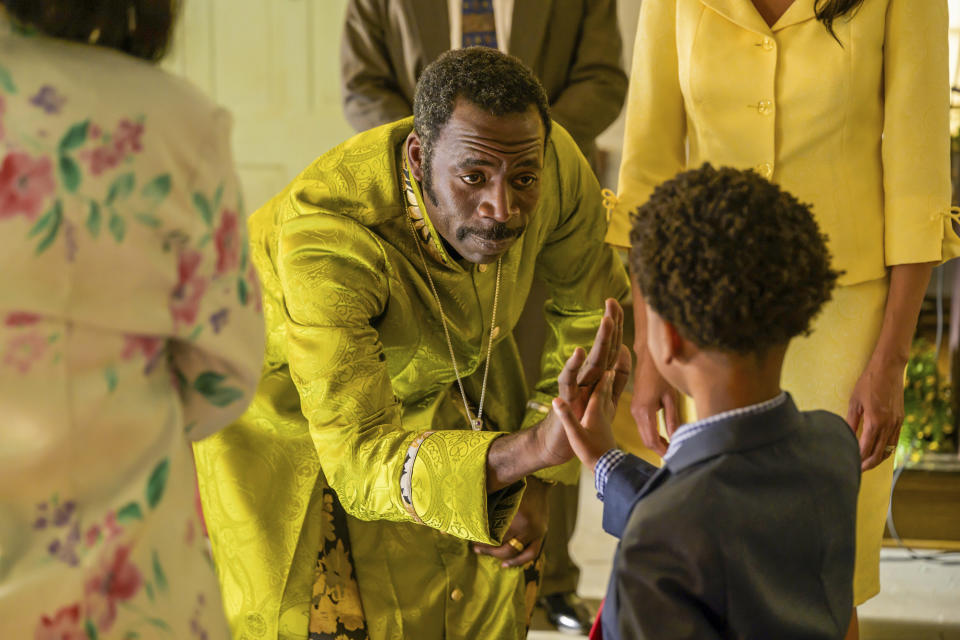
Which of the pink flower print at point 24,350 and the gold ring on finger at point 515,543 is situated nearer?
the pink flower print at point 24,350

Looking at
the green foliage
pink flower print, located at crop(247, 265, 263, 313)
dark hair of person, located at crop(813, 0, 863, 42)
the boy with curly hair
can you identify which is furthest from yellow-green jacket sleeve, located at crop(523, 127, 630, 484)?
the green foliage

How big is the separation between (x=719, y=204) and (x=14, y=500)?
0.76 meters

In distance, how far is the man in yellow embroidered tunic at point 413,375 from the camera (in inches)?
63.3

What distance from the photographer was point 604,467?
4.37 ft

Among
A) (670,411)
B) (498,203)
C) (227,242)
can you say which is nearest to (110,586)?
(227,242)

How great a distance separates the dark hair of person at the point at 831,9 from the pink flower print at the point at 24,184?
127cm

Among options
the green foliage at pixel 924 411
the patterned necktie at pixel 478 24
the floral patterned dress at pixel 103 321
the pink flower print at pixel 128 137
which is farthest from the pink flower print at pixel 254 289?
the green foliage at pixel 924 411

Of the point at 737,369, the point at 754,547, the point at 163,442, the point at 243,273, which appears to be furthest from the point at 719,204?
the point at 163,442

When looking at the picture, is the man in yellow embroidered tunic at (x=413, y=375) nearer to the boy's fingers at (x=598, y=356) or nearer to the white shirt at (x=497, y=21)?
the boy's fingers at (x=598, y=356)

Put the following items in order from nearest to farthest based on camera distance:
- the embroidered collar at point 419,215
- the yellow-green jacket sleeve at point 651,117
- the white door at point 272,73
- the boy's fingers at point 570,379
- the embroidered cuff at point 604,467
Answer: the embroidered cuff at point 604,467
the boy's fingers at point 570,379
the embroidered collar at point 419,215
the yellow-green jacket sleeve at point 651,117
the white door at point 272,73

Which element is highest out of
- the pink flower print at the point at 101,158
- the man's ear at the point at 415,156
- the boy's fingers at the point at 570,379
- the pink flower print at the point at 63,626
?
the man's ear at the point at 415,156

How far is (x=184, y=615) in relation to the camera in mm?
1050

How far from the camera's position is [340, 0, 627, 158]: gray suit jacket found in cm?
266

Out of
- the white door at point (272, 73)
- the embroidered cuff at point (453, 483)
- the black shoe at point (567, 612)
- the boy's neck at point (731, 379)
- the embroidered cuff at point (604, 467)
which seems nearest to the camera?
the boy's neck at point (731, 379)
